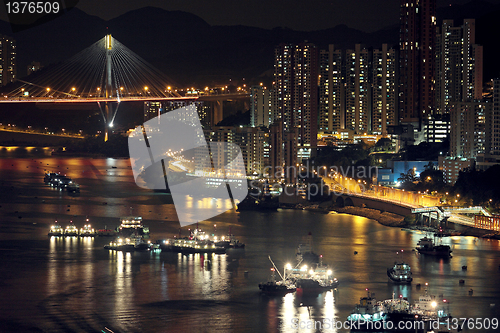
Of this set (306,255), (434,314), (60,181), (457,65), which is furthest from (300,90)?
(434,314)

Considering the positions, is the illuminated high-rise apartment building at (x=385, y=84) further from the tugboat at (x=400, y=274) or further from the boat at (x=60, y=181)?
the tugboat at (x=400, y=274)

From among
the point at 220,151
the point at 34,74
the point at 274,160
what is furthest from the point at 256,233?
the point at 34,74

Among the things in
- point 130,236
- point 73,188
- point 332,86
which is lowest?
point 130,236

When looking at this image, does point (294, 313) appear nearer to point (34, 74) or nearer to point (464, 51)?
point (464, 51)

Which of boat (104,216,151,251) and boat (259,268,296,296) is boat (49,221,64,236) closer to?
boat (104,216,151,251)

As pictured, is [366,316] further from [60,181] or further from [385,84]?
[385,84]

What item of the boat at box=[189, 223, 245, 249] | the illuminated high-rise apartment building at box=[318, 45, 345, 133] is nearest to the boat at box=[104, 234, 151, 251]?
the boat at box=[189, 223, 245, 249]

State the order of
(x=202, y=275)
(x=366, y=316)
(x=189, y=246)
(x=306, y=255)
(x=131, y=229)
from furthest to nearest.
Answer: (x=131, y=229)
(x=189, y=246)
(x=306, y=255)
(x=202, y=275)
(x=366, y=316)
